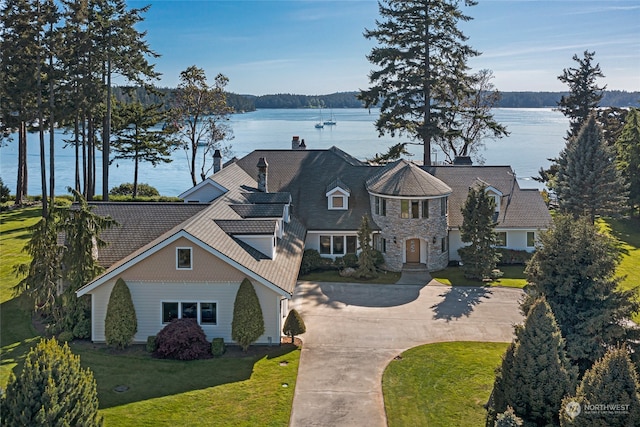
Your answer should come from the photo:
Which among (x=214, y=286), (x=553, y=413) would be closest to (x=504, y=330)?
(x=553, y=413)

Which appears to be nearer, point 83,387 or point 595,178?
point 83,387

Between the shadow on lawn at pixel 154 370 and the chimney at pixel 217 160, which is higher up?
the chimney at pixel 217 160

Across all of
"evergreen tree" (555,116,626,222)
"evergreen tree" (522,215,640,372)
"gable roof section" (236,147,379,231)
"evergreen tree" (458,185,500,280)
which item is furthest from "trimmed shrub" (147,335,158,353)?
"evergreen tree" (555,116,626,222)

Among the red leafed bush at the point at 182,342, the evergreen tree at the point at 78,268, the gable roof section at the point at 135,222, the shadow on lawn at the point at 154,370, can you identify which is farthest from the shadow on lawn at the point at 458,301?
the evergreen tree at the point at 78,268

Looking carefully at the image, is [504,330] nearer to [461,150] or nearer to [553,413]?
[553,413]

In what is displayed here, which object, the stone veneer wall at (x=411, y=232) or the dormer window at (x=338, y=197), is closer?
the stone veneer wall at (x=411, y=232)

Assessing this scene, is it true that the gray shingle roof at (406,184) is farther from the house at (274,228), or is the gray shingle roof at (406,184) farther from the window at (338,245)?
the window at (338,245)

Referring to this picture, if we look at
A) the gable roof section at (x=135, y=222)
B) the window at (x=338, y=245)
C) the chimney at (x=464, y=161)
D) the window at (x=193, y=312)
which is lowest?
the window at (x=193, y=312)
